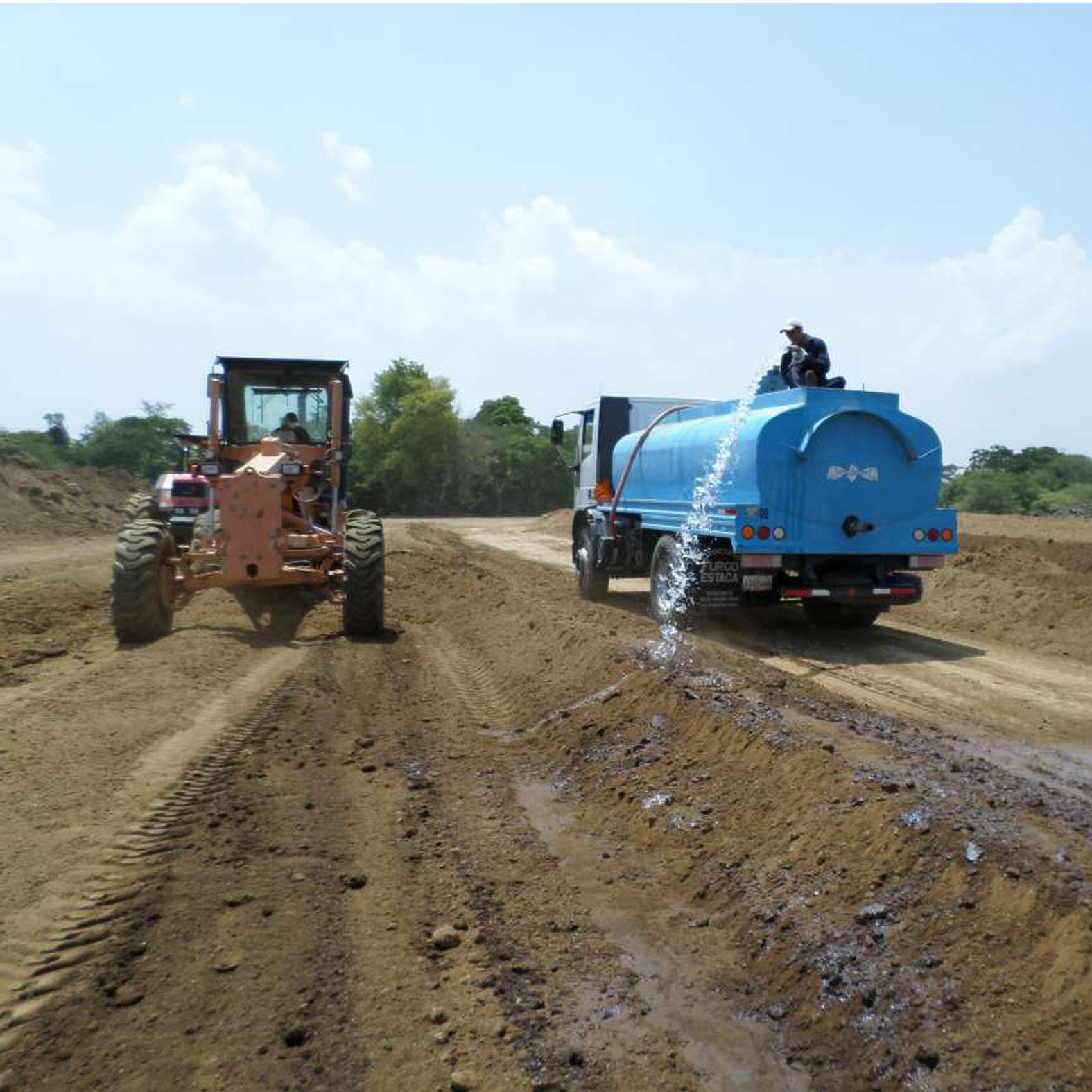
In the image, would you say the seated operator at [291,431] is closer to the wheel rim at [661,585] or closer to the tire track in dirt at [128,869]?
the wheel rim at [661,585]

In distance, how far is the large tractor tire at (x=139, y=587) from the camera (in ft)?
31.0

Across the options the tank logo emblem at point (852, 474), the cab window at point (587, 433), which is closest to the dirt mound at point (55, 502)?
the cab window at point (587, 433)

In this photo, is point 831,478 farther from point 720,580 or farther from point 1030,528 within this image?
point 1030,528

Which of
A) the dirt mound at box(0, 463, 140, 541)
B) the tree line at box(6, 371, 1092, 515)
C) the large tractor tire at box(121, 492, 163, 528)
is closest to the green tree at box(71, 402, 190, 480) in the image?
the tree line at box(6, 371, 1092, 515)

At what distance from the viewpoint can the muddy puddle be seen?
308 centimetres

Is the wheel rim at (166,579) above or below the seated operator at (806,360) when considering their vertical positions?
below

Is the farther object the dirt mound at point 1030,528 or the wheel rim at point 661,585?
the dirt mound at point 1030,528

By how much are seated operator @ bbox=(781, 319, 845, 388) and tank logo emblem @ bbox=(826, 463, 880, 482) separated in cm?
107

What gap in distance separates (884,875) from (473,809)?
7.15 ft

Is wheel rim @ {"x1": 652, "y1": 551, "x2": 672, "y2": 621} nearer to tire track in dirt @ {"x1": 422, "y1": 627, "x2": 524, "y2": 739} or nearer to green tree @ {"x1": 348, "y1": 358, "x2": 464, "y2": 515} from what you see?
tire track in dirt @ {"x1": 422, "y1": 627, "x2": 524, "y2": 739}

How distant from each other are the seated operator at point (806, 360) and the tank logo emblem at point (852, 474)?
107 cm

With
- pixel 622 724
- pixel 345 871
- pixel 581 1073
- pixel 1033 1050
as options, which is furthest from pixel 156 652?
pixel 1033 1050

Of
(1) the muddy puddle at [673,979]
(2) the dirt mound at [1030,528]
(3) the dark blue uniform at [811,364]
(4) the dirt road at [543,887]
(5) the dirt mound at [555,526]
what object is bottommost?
(5) the dirt mound at [555,526]

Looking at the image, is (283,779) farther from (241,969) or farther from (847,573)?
(847,573)
